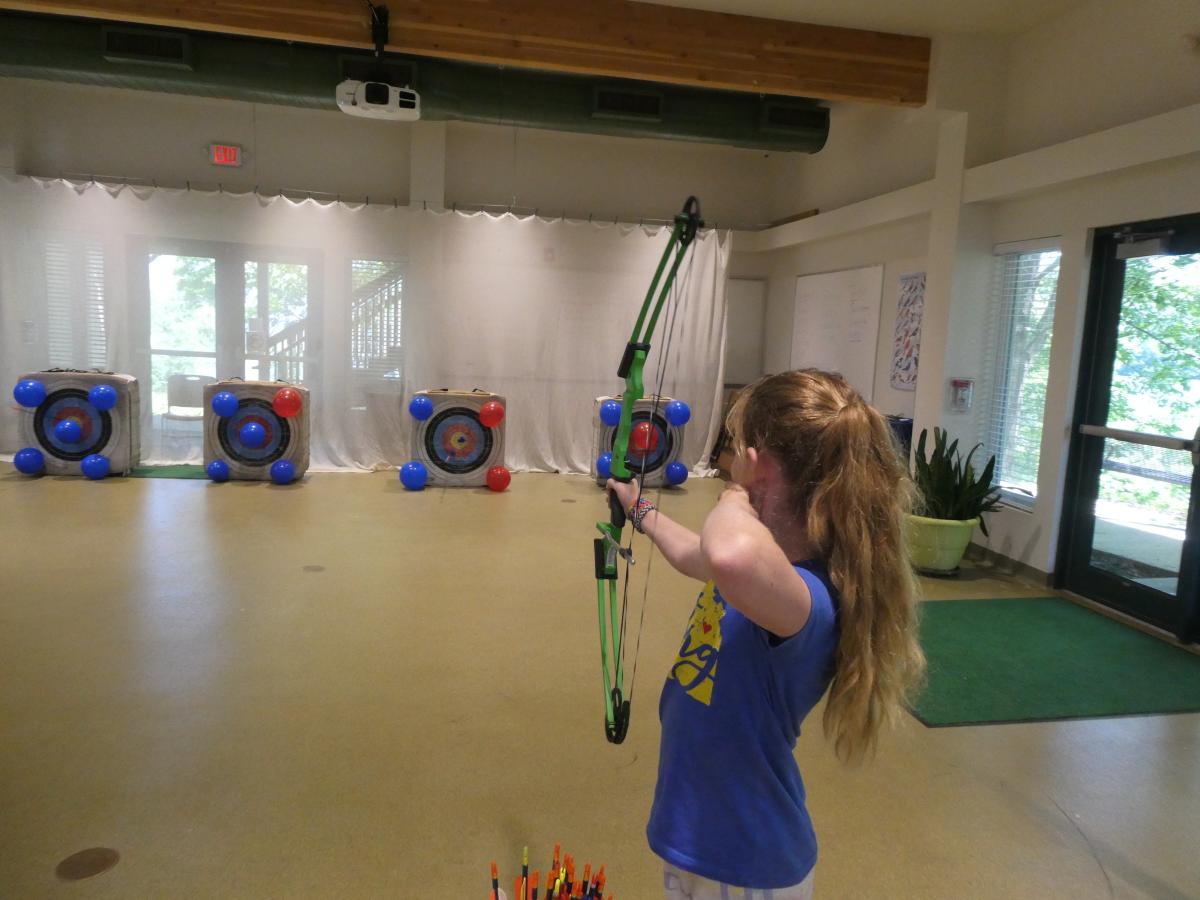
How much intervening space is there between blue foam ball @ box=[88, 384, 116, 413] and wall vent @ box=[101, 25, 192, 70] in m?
2.20

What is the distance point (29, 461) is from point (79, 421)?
1.37 ft

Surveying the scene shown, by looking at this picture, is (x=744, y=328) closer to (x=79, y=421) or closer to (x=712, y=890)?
(x=79, y=421)

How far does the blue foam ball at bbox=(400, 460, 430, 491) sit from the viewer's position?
6070mm

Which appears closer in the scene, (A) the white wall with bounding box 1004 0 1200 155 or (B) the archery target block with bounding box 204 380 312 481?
(A) the white wall with bounding box 1004 0 1200 155

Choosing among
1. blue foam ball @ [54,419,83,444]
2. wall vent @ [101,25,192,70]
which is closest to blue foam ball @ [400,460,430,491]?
blue foam ball @ [54,419,83,444]

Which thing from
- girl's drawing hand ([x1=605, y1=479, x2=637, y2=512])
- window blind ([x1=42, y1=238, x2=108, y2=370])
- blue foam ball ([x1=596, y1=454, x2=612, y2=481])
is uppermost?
window blind ([x1=42, y1=238, x2=108, y2=370])

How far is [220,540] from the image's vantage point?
14.7 ft

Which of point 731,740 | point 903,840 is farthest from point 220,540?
point 731,740

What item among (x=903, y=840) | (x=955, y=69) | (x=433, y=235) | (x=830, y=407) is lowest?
(x=903, y=840)

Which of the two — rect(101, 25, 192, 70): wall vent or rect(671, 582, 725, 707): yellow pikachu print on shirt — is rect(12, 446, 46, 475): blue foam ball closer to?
rect(101, 25, 192, 70): wall vent

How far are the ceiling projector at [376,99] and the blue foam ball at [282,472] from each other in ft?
8.34

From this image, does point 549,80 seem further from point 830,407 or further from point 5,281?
point 830,407

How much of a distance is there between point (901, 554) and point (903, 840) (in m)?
1.41

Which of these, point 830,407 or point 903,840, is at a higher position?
point 830,407
